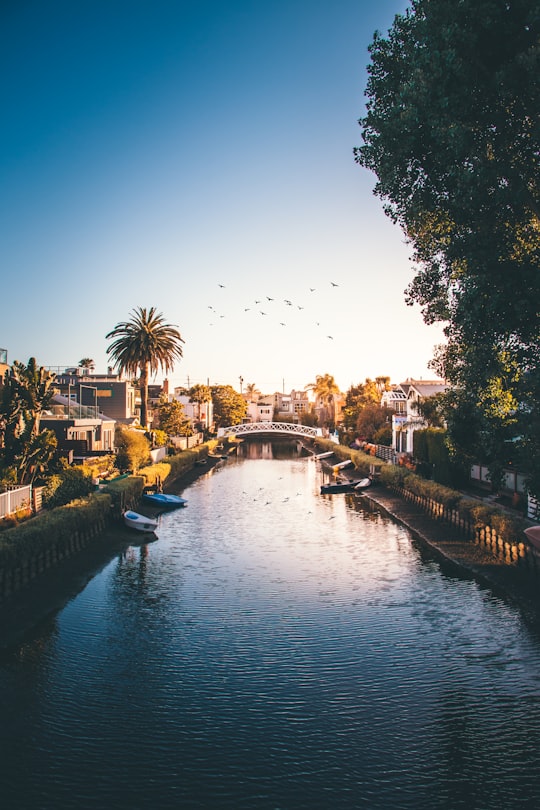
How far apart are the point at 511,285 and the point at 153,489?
150 feet

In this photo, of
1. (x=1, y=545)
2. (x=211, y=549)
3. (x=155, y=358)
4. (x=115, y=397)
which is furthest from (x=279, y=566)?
(x=115, y=397)

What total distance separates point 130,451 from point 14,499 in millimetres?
27008

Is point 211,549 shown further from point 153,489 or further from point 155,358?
point 155,358

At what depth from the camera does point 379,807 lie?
13.8 m

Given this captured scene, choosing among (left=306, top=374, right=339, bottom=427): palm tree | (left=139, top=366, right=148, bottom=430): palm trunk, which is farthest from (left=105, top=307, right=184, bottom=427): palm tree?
(left=306, top=374, right=339, bottom=427): palm tree

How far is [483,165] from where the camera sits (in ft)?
74.6

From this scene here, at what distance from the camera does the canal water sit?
48.2ft

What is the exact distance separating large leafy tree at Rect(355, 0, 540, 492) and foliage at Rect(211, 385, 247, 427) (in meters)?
155

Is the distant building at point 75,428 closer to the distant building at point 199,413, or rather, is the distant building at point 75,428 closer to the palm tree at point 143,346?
the palm tree at point 143,346

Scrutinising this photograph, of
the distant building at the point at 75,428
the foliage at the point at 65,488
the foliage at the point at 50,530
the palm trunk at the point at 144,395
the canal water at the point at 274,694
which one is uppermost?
the palm trunk at the point at 144,395

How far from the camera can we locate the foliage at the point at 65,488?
39.2 meters

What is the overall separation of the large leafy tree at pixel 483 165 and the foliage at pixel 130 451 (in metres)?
40.0

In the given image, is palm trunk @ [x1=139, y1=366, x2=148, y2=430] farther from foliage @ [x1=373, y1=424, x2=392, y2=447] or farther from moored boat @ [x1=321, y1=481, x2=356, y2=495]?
foliage @ [x1=373, y1=424, x2=392, y2=447]

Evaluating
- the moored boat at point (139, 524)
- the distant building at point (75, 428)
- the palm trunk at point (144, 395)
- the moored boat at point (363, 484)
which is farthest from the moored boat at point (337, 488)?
the palm trunk at point (144, 395)
